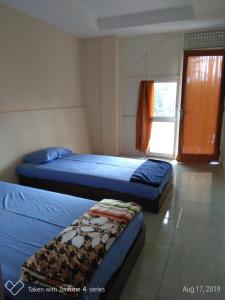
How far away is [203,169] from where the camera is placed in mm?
4309

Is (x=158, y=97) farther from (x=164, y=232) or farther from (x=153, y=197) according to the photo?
(x=164, y=232)

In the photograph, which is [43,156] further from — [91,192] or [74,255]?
[74,255]

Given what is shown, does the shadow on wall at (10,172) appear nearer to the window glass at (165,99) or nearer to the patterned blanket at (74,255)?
the patterned blanket at (74,255)

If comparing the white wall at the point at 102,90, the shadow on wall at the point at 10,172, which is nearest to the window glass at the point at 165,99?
the white wall at the point at 102,90

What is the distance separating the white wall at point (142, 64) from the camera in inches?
175

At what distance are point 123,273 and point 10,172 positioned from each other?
2266 mm

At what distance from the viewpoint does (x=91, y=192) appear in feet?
9.59

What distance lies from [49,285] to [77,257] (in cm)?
19

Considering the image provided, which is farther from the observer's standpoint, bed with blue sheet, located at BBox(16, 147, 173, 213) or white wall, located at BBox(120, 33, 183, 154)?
white wall, located at BBox(120, 33, 183, 154)

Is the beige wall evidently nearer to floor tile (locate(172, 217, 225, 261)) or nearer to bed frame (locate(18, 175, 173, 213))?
bed frame (locate(18, 175, 173, 213))

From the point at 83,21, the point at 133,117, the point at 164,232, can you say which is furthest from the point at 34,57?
the point at 164,232

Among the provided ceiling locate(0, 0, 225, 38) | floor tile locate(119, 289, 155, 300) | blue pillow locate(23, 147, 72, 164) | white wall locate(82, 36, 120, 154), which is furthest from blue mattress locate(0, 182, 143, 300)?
white wall locate(82, 36, 120, 154)

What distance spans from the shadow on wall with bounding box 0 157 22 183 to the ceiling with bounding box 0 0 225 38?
2116 mm

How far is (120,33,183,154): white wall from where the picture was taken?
4449 millimetres
